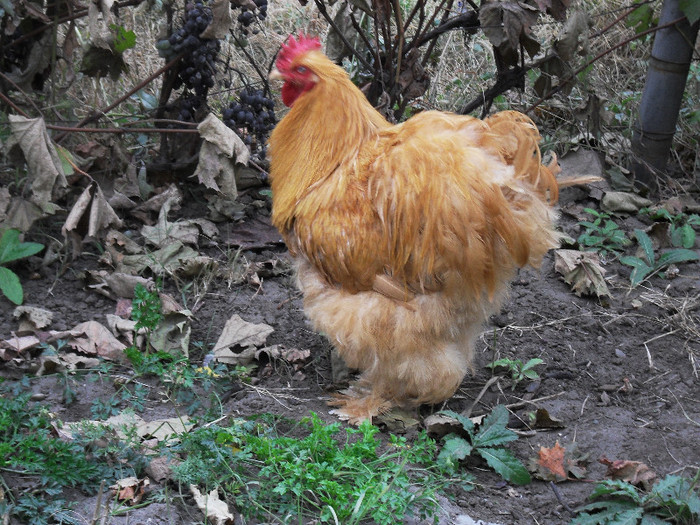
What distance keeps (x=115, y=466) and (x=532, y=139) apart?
7.70 ft

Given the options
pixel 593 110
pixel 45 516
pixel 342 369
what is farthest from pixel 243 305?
pixel 593 110

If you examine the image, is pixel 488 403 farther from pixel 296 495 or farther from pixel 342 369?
pixel 296 495

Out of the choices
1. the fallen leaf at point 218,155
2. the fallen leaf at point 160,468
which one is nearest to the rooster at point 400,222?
the fallen leaf at point 218,155

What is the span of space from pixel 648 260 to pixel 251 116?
2.92 metres

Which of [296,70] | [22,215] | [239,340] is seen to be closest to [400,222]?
[296,70]

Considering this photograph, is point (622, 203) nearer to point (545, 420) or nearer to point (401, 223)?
point (545, 420)

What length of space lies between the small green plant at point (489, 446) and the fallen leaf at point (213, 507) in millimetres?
1004

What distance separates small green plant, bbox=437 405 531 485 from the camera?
11.0ft

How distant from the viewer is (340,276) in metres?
3.62

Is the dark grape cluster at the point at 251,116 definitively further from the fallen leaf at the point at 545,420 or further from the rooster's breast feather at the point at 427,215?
the fallen leaf at the point at 545,420

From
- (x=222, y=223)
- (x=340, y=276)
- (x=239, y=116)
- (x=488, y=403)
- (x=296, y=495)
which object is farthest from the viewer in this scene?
(x=222, y=223)

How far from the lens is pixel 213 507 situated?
9.40 feet

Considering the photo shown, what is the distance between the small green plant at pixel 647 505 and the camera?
2.93 metres

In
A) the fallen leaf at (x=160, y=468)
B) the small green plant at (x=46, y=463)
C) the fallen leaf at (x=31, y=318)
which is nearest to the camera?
the small green plant at (x=46, y=463)
